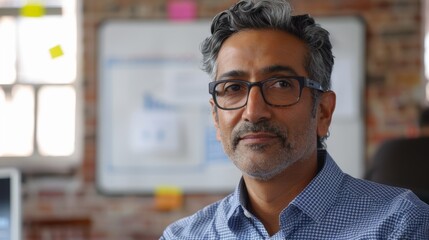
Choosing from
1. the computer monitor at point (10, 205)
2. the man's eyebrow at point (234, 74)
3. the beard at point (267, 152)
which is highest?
the man's eyebrow at point (234, 74)

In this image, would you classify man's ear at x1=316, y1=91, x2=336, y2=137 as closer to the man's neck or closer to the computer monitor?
the man's neck

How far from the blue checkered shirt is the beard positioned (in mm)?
73

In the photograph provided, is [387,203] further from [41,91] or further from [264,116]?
[41,91]

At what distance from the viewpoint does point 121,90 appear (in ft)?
16.1

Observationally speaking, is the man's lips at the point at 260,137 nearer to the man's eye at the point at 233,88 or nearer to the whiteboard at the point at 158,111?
the man's eye at the point at 233,88

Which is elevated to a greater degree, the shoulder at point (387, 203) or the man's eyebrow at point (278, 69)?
the man's eyebrow at point (278, 69)

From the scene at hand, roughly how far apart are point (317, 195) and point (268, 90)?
226 millimetres

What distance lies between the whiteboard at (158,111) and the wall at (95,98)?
3.4 inches

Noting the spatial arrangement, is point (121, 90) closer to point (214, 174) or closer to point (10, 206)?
point (214, 174)

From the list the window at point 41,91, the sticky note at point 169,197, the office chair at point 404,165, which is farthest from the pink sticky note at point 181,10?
the office chair at point 404,165

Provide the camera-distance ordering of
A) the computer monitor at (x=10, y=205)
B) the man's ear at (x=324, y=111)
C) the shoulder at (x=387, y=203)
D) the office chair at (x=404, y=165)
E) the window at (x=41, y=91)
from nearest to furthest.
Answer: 1. the shoulder at (x=387, y=203)
2. the man's ear at (x=324, y=111)
3. the computer monitor at (x=10, y=205)
4. the office chair at (x=404, y=165)
5. the window at (x=41, y=91)

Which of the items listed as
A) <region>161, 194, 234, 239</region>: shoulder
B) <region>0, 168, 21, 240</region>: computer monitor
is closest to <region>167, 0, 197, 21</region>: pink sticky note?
<region>0, 168, 21, 240</region>: computer monitor

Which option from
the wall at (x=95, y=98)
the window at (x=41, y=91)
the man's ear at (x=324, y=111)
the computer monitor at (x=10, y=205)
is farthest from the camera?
the window at (x=41, y=91)

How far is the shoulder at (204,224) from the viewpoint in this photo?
1.67m
